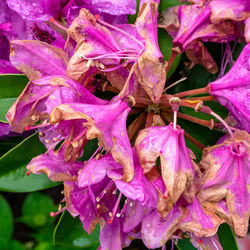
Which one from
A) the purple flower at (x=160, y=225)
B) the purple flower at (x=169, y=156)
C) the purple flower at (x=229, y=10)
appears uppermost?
the purple flower at (x=229, y=10)

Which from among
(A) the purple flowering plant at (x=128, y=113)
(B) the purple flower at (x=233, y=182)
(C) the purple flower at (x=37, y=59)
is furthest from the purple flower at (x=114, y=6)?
(B) the purple flower at (x=233, y=182)

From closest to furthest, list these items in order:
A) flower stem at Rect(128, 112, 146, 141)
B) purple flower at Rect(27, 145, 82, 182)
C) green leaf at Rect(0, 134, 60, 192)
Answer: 1. purple flower at Rect(27, 145, 82, 182)
2. flower stem at Rect(128, 112, 146, 141)
3. green leaf at Rect(0, 134, 60, 192)

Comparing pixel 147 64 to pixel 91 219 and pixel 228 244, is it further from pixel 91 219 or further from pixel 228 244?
pixel 228 244

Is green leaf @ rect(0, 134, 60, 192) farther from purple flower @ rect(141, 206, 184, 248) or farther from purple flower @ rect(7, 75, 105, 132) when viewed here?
purple flower @ rect(141, 206, 184, 248)

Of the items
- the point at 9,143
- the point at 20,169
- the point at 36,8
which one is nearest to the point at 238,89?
the point at 36,8

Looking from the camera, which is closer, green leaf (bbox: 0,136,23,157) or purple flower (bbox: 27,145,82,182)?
purple flower (bbox: 27,145,82,182)

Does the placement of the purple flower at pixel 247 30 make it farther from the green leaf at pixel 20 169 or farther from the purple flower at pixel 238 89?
the green leaf at pixel 20 169

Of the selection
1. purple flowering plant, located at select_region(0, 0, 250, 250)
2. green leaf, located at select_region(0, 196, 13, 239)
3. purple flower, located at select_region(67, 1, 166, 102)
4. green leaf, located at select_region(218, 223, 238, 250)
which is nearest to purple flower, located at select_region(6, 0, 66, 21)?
purple flowering plant, located at select_region(0, 0, 250, 250)

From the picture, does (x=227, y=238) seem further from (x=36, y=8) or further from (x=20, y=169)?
(x=36, y=8)
